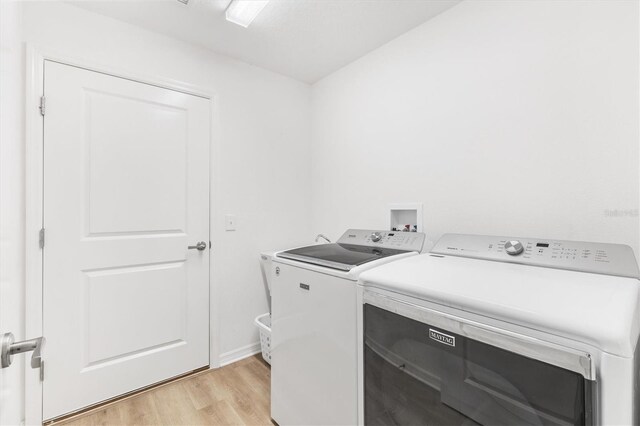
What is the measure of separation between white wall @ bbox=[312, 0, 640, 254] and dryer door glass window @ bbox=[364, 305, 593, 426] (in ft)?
2.76

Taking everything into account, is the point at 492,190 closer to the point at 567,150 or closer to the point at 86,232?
the point at 567,150

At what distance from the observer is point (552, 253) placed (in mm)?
1111

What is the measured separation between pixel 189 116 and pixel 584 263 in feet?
7.62

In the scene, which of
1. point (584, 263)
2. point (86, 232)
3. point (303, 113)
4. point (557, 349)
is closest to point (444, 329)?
point (557, 349)

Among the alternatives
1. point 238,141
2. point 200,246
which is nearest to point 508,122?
point 238,141

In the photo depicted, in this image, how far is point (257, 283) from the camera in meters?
2.35

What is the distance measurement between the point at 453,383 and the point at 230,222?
1.82m

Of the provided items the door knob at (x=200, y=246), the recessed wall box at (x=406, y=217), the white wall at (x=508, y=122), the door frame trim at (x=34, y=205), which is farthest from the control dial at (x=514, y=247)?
the door frame trim at (x=34, y=205)

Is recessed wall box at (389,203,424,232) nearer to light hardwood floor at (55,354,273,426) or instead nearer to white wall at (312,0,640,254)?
white wall at (312,0,640,254)

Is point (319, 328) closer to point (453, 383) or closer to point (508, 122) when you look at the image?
point (453, 383)

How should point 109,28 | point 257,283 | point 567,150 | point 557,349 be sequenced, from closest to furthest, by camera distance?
point 557,349 < point 567,150 < point 109,28 < point 257,283

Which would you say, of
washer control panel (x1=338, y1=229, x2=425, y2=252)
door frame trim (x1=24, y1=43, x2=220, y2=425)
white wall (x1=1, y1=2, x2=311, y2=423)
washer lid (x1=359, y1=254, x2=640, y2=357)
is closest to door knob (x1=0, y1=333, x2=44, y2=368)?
washer lid (x1=359, y1=254, x2=640, y2=357)

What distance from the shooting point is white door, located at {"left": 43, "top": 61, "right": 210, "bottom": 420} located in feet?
5.25

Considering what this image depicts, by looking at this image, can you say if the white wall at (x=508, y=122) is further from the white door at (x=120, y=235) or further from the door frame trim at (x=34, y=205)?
the door frame trim at (x=34, y=205)
